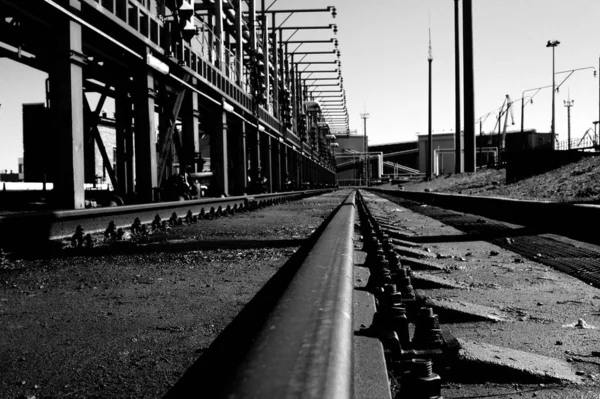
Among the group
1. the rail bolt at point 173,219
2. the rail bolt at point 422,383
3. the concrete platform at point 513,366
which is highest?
the rail bolt at point 422,383

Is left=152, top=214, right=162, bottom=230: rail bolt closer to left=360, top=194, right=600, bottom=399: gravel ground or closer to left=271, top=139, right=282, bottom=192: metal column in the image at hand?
left=360, top=194, right=600, bottom=399: gravel ground

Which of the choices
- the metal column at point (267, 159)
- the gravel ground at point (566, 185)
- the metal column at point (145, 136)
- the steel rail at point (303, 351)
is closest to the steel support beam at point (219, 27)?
the metal column at point (145, 136)

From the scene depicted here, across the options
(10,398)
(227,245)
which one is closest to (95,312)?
(10,398)

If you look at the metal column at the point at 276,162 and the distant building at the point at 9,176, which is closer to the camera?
the metal column at the point at 276,162

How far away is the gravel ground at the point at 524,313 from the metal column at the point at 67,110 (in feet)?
14.5

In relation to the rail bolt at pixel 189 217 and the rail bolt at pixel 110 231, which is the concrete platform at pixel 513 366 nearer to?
the rail bolt at pixel 110 231

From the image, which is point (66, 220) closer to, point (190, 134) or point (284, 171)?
point (190, 134)

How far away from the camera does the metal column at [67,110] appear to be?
7.57 m

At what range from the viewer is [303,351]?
0.89 m

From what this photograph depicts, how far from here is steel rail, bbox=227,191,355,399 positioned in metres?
0.73

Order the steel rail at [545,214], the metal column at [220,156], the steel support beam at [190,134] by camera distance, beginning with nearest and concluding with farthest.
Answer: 1. the steel rail at [545,214]
2. the steel support beam at [190,134]
3. the metal column at [220,156]

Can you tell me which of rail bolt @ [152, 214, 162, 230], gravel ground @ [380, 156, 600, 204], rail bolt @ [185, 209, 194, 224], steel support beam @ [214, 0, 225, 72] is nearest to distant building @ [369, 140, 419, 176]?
steel support beam @ [214, 0, 225, 72]

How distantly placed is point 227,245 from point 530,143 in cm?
11440

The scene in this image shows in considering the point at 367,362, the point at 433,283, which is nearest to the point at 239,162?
the point at 433,283
